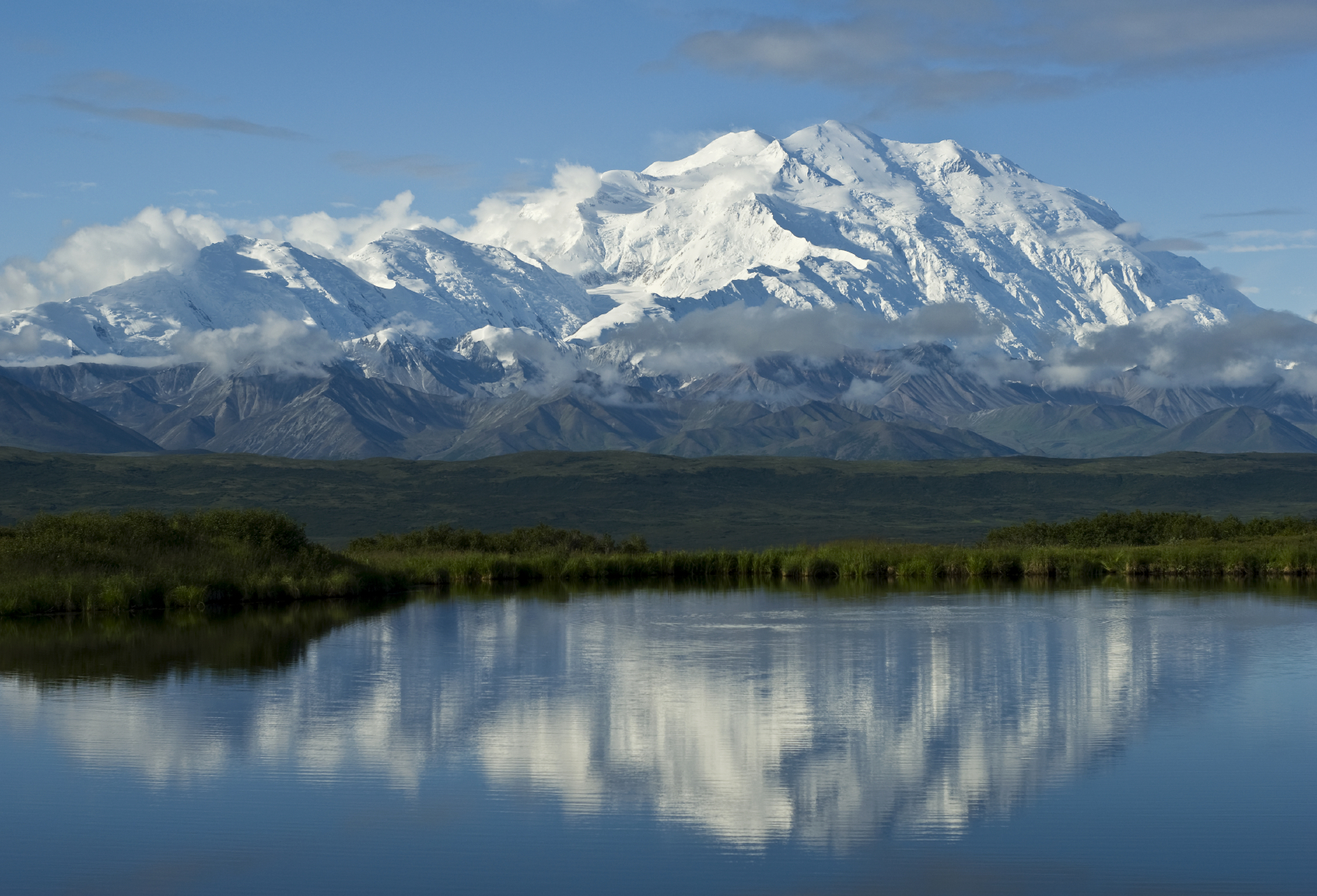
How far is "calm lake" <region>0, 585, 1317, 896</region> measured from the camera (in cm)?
1827

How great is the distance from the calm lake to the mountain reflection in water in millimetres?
102

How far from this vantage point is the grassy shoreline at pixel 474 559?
5059 centimetres

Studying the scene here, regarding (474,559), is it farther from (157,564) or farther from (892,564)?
→ (892,564)

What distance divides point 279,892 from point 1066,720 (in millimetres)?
15209

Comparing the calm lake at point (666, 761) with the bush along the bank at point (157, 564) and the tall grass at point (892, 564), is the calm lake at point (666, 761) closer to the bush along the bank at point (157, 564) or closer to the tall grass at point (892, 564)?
the bush along the bank at point (157, 564)

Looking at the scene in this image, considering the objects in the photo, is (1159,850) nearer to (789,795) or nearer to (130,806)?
(789,795)

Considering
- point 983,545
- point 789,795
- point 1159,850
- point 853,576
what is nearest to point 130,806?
point 789,795

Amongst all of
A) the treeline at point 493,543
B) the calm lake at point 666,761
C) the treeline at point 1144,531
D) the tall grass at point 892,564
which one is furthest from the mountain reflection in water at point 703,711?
the treeline at point 1144,531

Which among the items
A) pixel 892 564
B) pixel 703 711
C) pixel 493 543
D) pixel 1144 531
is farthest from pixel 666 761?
pixel 1144 531

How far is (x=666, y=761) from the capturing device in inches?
957

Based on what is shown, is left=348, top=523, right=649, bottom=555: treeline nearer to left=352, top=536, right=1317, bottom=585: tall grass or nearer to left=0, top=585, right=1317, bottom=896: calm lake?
left=352, top=536, right=1317, bottom=585: tall grass

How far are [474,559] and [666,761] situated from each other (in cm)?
4279

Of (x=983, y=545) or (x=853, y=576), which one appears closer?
(x=853, y=576)

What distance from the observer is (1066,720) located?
27.7 meters
